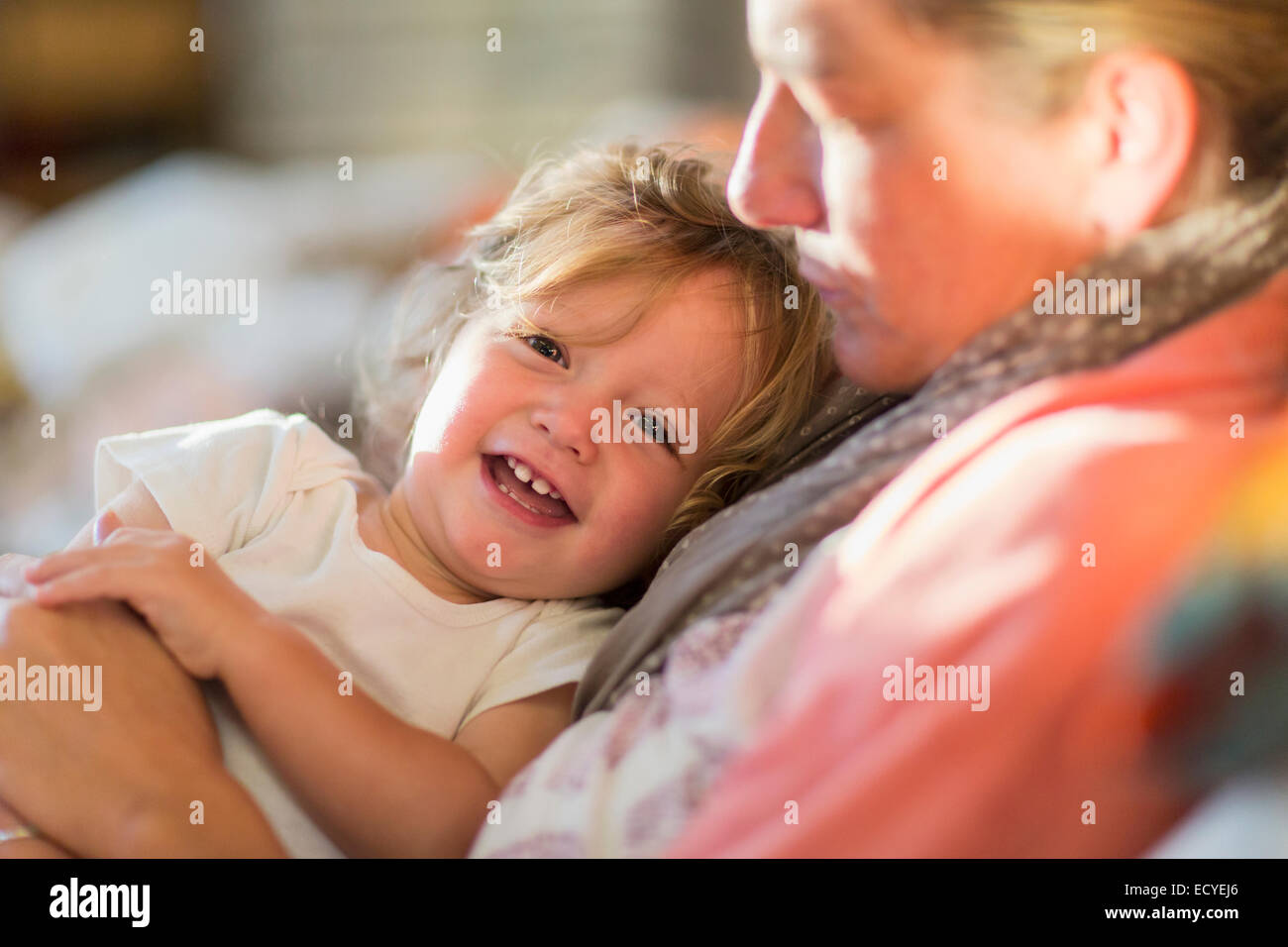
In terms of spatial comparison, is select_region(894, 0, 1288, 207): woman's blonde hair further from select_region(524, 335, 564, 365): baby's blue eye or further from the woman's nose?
select_region(524, 335, 564, 365): baby's blue eye

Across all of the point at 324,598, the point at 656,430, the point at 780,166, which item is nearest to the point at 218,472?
the point at 324,598

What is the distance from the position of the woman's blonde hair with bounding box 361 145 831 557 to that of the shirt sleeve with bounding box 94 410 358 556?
136 mm

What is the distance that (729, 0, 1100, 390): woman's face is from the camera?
71 cm

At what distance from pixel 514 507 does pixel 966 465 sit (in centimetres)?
43

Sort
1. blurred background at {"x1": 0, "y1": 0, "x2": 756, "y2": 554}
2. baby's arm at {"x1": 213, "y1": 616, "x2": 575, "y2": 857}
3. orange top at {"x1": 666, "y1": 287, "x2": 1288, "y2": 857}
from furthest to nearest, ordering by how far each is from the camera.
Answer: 1. blurred background at {"x1": 0, "y1": 0, "x2": 756, "y2": 554}
2. baby's arm at {"x1": 213, "y1": 616, "x2": 575, "y2": 857}
3. orange top at {"x1": 666, "y1": 287, "x2": 1288, "y2": 857}

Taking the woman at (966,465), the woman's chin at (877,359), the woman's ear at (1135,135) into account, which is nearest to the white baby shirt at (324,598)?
the woman at (966,465)

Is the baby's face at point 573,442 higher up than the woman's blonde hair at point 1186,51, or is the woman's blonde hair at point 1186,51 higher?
the woman's blonde hair at point 1186,51

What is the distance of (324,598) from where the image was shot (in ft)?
3.14

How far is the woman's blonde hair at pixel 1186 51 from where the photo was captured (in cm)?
68

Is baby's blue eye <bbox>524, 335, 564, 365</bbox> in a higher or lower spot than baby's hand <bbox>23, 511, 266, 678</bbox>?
higher

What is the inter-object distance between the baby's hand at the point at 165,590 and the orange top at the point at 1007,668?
15.7 inches

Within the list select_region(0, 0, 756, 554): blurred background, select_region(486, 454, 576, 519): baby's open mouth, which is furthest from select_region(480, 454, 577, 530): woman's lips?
select_region(0, 0, 756, 554): blurred background

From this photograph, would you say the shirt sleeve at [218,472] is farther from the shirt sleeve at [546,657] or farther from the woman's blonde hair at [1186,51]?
the woman's blonde hair at [1186,51]
